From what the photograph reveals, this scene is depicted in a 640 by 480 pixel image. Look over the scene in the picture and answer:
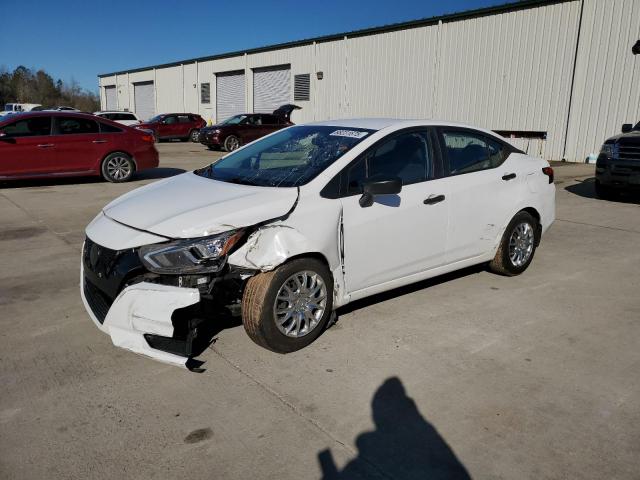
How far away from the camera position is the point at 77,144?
11172 mm

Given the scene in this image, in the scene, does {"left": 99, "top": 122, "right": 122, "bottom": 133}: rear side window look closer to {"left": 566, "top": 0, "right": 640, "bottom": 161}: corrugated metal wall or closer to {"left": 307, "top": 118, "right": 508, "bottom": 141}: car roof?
{"left": 307, "top": 118, "right": 508, "bottom": 141}: car roof

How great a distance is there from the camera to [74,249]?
256 inches

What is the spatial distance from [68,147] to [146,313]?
29.6ft

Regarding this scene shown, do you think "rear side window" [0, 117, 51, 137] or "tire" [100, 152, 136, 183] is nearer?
"rear side window" [0, 117, 51, 137]

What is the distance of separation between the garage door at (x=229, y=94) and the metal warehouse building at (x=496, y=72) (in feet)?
9.49

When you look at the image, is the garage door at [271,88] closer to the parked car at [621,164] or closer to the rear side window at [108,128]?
the rear side window at [108,128]

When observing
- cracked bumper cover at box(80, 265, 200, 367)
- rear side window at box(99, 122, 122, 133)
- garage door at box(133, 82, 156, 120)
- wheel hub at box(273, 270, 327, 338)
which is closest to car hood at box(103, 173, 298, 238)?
cracked bumper cover at box(80, 265, 200, 367)

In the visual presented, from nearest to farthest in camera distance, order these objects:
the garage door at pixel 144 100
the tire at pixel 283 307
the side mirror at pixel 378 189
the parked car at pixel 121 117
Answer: the tire at pixel 283 307 < the side mirror at pixel 378 189 < the parked car at pixel 121 117 < the garage door at pixel 144 100

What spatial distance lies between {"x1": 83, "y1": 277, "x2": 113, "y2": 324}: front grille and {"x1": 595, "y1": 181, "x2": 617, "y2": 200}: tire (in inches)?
373

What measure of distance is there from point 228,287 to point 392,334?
1.32 metres

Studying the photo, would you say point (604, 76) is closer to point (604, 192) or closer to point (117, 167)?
point (604, 192)

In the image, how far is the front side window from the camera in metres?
4.10

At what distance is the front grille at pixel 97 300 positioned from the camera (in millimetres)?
3598

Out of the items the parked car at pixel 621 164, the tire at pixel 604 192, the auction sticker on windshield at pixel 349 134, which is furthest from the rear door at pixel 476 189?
the tire at pixel 604 192
